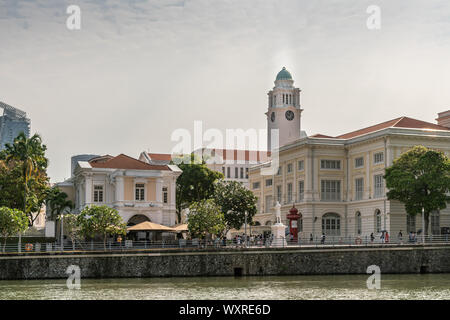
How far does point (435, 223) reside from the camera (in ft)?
237

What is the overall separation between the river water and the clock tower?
7439cm

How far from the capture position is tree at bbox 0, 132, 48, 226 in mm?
67156

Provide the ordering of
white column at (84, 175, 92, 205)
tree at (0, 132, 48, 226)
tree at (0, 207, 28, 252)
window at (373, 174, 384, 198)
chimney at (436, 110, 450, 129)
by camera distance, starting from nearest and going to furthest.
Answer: tree at (0, 207, 28, 252), white column at (84, 175, 92, 205), tree at (0, 132, 48, 226), window at (373, 174, 384, 198), chimney at (436, 110, 450, 129)

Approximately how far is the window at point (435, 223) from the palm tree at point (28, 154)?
39906mm

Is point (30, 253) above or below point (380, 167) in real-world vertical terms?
below

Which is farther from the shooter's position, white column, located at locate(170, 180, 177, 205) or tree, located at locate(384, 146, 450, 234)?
white column, located at locate(170, 180, 177, 205)

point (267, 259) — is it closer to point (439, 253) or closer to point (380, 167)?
point (439, 253)

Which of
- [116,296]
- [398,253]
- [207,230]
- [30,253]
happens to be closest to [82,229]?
[30,253]

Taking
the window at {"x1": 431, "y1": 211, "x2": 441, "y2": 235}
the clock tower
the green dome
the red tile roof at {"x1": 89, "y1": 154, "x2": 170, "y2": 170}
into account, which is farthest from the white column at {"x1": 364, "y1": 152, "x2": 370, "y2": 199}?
the green dome

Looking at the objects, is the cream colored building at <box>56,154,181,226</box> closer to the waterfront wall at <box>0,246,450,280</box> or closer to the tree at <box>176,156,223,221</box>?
the waterfront wall at <box>0,246,450,280</box>

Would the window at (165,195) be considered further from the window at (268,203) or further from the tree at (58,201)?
the window at (268,203)
